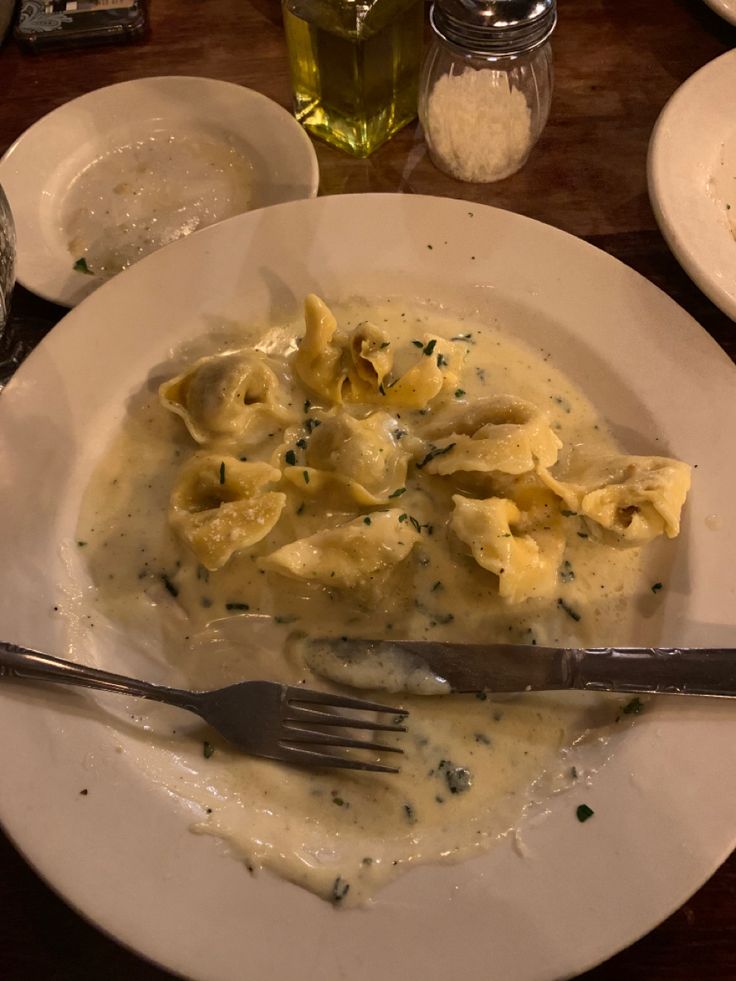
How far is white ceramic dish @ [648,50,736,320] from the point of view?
1681 mm

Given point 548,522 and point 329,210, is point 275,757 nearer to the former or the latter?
point 548,522

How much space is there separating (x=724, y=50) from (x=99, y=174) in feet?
6.43

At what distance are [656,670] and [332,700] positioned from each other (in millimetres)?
569

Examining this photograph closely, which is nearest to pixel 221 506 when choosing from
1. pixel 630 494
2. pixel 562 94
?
pixel 630 494

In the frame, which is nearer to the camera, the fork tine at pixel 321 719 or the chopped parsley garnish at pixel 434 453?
the fork tine at pixel 321 719

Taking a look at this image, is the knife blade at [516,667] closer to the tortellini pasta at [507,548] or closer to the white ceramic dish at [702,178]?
the tortellini pasta at [507,548]

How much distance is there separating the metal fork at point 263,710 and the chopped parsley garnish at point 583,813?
31cm

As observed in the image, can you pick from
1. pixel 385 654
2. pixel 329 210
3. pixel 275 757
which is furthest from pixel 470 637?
pixel 329 210

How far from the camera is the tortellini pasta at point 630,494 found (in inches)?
57.0

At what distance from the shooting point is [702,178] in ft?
6.15

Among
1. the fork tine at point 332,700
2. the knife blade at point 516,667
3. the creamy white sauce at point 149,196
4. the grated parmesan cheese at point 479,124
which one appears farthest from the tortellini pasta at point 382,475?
the grated parmesan cheese at point 479,124

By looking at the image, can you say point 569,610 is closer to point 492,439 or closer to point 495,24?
point 492,439

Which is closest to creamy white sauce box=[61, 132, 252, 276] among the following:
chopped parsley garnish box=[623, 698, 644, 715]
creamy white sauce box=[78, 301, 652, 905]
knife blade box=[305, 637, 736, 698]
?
creamy white sauce box=[78, 301, 652, 905]

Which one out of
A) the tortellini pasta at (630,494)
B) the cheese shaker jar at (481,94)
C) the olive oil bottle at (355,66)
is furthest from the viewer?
the olive oil bottle at (355,66)
